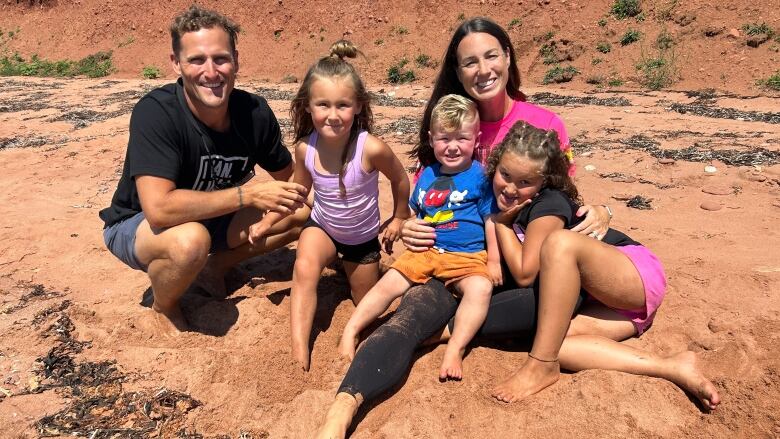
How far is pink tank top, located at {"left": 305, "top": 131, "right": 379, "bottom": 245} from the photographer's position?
117 inches

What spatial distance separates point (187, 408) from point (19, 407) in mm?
693

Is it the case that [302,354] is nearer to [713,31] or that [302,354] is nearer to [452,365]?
[452,365]

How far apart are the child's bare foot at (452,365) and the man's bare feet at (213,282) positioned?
5.07ft

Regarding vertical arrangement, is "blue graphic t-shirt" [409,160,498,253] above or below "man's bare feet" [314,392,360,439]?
above

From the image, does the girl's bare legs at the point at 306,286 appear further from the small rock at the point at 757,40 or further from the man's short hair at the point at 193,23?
the small rock at the point at 757,40

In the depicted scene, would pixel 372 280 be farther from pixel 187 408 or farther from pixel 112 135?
pixel 112 135

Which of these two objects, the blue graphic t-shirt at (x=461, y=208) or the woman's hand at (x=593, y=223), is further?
the blue graphic t-shirt at (x=461, y=208)

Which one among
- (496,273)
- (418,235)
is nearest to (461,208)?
(418,235)

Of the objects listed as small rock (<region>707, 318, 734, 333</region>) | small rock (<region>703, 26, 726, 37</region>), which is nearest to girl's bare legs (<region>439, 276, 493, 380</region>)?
small rock (<region>707, 318, 734, 333</region>)

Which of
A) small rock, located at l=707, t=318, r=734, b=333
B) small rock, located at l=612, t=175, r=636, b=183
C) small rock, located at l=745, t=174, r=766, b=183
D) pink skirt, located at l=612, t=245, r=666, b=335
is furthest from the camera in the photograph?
small rock, located at l=612, t=175, r=636, b=183

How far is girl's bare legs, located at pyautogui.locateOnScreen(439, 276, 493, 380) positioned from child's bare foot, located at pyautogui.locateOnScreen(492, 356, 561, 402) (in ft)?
0.71

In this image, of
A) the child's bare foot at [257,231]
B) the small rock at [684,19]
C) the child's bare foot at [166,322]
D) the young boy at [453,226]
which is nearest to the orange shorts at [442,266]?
the young boy at [453,226]

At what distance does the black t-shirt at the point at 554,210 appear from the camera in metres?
2.55

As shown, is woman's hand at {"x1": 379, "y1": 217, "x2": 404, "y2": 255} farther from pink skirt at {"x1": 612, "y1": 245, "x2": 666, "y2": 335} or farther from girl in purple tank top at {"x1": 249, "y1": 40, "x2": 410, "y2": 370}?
pink skirt at {"x1": 612, "y1": 245, "x2": 666, "y2": 335}
